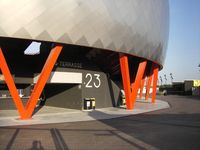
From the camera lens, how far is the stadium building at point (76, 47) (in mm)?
16625

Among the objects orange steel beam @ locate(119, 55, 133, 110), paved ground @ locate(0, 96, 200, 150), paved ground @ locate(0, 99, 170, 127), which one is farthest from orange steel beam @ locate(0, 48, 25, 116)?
orange steel beam @ locate(119, 55, 133, 110)

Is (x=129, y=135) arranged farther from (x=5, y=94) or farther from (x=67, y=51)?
(x=5, y=94)

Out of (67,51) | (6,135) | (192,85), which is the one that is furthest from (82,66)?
(192,85)

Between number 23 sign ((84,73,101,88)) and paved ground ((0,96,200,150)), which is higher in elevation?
number 23 sign ((84,73,101,88))

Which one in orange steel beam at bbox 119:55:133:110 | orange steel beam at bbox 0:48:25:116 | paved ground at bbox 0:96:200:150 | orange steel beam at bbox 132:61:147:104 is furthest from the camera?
orange steel beam at bbox 132:61:147:104

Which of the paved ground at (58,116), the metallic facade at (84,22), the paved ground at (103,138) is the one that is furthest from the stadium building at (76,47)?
the paved ground at (103,138)

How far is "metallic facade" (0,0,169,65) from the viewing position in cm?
1617

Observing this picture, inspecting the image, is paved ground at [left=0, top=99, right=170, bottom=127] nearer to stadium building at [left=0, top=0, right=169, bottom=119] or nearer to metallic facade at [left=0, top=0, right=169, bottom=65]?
stadium building at [left=0, top=0, right=169, bottom=119]

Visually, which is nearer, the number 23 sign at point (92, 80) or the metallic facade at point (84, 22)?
the metallic facade at point (84, 22)

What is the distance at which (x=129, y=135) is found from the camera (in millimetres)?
11867

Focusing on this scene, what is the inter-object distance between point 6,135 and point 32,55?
1460 centimetres

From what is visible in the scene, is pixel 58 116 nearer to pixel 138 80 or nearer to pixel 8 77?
pixel 8 77

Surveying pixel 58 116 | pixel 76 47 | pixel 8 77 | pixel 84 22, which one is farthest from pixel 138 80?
pixel 8 77

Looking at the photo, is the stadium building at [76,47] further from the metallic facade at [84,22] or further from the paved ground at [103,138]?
the paved ground at [103,138]
